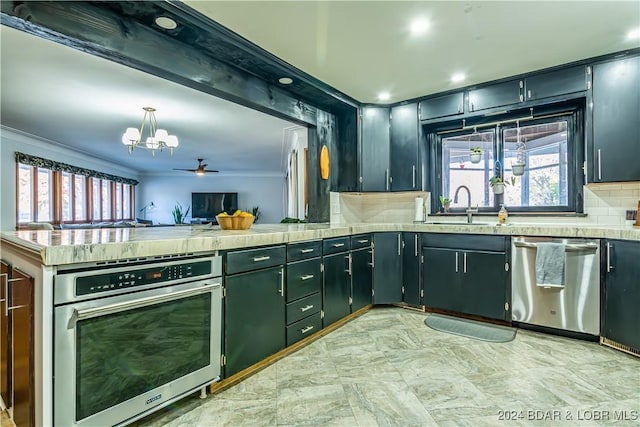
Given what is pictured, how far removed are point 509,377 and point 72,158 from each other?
8.86 meters

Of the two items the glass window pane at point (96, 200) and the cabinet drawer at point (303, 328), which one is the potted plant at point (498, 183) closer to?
the cabinet drawer at point (303, 328)

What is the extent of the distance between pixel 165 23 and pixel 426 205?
3080mm

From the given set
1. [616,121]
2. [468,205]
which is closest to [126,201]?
[468,205]

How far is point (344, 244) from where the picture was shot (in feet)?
9.70

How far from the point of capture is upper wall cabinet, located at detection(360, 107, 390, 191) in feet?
12.3

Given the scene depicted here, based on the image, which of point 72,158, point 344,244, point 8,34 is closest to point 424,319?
point 344,244

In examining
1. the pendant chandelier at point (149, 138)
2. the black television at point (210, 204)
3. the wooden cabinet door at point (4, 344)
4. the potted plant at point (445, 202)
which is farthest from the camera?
the black television at point (210, 204)

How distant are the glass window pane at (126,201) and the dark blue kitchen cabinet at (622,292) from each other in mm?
11548

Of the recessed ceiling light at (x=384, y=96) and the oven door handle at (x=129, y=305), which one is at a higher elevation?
the recessed ceiling light at (x=384, y=96)

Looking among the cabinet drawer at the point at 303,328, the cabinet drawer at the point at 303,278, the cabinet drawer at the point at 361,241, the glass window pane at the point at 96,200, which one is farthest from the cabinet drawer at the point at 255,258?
the glass window pane at the point at 96,200

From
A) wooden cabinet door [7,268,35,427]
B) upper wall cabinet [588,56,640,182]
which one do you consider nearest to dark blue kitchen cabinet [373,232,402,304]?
upper wall cabinet [588,56,640,182]

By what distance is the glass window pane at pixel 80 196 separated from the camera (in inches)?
302

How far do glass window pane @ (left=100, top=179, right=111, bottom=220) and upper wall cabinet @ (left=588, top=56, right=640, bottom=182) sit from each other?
1042 centimetres

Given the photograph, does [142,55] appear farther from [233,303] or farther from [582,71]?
[582,71]
